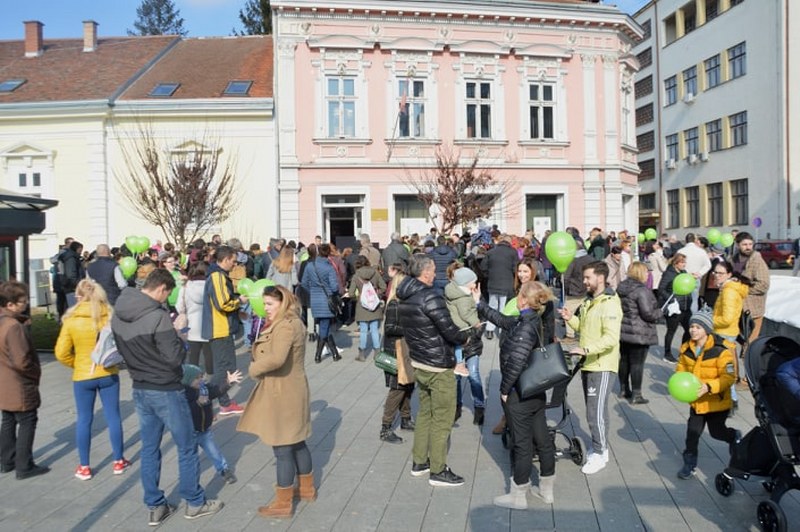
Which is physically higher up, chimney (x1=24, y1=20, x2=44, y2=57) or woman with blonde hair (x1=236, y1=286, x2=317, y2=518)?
chimney (x1=24, y1=20, x2=44, y2=57)

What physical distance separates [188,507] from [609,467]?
12.3ft

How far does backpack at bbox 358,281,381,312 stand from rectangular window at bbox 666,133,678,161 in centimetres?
4239

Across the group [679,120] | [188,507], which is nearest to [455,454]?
[188,507]

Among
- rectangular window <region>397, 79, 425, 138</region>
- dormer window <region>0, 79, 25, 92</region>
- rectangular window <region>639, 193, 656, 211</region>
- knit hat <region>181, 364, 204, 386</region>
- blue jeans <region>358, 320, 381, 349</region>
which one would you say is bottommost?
blue jeans <region>358, 320, 381, 349</region>

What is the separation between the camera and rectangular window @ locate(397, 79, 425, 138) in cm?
2462

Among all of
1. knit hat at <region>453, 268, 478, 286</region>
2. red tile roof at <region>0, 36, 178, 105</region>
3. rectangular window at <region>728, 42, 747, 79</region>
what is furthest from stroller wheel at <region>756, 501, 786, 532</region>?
rectangular window at <region>728, 42, 747, 79</region>

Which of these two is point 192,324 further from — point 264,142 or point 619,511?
point 264,142

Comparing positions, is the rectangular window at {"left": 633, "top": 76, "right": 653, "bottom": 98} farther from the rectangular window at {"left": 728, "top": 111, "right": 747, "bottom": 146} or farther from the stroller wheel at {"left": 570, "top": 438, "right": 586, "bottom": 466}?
the stroller wheel at {"left": 570, "top": 438, "right": 586, "bottom": 466}

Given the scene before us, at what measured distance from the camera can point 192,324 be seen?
A: 8.91m

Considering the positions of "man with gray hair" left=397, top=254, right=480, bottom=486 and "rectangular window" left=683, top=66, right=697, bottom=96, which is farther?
"rectangular window" left=683, top=66, right=697, bottom=96

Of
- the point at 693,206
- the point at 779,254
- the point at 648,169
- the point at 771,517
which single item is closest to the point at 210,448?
the point at 771,517

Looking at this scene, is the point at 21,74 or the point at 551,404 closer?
the point at 551,404

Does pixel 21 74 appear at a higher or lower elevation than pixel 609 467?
higher

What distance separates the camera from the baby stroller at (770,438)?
4.75 metres
